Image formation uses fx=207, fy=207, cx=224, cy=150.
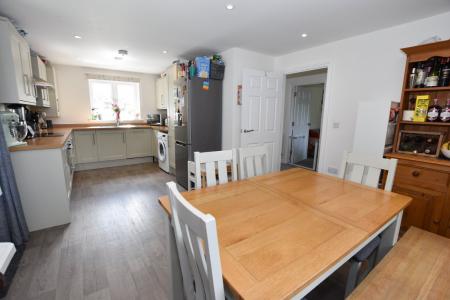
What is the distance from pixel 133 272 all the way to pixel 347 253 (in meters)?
1.59

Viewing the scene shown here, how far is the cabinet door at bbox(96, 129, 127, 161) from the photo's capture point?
174 inches

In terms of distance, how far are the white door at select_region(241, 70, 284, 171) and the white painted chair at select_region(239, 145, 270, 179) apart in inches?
53.6

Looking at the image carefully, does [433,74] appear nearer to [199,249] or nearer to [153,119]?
[199,249]

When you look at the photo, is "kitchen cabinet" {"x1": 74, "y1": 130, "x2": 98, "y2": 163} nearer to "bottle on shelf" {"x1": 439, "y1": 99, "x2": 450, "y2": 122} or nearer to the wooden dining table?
the wooden dining table

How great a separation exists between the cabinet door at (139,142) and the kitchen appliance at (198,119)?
1.72 metres

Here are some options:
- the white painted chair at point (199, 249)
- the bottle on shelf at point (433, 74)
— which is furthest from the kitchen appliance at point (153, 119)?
the bottle on shelf at point (433, 74)

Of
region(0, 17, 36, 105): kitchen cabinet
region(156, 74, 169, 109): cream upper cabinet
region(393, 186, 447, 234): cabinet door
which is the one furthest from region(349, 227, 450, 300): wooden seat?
region(156, 74, 169, 109): cream upper cabinet

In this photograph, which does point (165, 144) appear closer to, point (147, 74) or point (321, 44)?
point (147, 74)

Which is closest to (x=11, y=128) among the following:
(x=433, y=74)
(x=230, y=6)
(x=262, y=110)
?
(x=230, y=6)

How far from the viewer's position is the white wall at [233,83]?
3203mm

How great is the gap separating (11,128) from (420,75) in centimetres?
413

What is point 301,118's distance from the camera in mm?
5016

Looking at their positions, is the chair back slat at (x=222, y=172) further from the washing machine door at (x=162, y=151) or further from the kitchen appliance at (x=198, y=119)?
the washing machine door at (x=162, y=151)

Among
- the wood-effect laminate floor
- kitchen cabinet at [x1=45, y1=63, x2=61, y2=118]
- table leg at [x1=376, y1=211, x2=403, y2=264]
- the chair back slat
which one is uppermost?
kitchen cabinet at [x1=45, y1=63, x2=61, y2=118]
